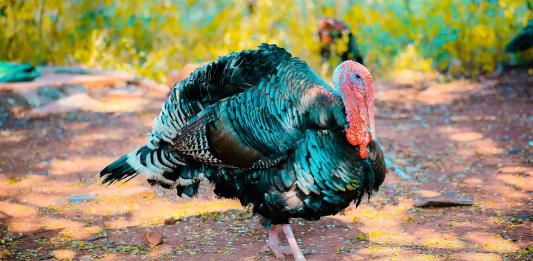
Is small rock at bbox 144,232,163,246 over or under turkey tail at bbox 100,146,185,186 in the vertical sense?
under

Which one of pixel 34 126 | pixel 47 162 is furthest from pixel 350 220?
pixel 34 126

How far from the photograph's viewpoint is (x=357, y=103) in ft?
12.3

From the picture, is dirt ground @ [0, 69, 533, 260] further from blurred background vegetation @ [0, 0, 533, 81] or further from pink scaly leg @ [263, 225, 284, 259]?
blurred background vegetation @ [0, 0, 533, 81]

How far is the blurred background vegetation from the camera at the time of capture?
953 cm

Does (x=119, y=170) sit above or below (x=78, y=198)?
above

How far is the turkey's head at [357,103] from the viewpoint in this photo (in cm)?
370

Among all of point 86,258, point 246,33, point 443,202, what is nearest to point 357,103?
point 443,202

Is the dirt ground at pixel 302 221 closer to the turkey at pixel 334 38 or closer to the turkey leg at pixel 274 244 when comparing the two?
the turkey leg at pixel 274 244

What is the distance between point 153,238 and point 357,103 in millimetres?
1628

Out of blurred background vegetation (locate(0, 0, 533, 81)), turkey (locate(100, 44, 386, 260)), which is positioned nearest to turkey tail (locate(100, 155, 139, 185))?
turkey (locate(100, 44, 386, 260))

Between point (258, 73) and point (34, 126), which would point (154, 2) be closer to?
point (34, 126)

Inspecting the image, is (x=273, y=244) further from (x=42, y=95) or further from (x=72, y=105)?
(x=42, y=95)

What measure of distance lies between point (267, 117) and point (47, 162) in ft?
10.7

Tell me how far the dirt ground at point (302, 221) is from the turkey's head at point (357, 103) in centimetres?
76
